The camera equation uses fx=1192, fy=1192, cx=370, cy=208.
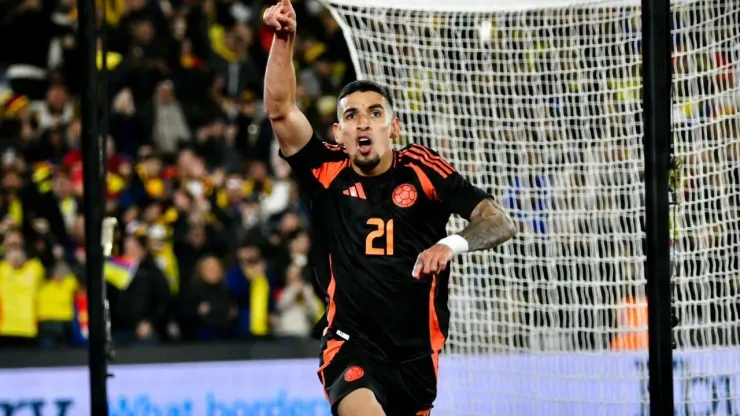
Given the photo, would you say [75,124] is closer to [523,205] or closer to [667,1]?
[523,205]

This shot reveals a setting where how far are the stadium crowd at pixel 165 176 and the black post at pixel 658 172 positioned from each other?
5.98 meters

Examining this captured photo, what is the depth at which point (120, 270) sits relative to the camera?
9.24 m

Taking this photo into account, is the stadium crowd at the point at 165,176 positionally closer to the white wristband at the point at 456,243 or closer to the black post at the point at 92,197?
the white wristband at the point at 456,243

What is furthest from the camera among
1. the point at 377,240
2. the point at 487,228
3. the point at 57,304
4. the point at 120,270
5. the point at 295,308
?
the point at 295,308

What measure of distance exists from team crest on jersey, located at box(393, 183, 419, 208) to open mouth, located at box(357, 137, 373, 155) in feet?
0.70

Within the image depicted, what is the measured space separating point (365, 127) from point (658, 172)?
1669 mm

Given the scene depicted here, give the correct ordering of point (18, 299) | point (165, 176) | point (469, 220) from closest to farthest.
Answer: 1. point (469, 220)
2. point (18, 299)
3. point (165, 176)

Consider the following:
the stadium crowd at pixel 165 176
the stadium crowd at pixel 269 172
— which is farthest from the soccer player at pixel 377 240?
the stadium crowd at pixel 165 176

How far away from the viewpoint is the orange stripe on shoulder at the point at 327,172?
4.85 metres

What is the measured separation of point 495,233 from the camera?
450cm

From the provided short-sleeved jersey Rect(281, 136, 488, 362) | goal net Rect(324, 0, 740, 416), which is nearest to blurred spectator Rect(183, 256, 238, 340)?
goal net Rect(324, 0, 740, 416)

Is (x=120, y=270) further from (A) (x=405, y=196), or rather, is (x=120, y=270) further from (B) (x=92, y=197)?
(B) (x=92, y=197)

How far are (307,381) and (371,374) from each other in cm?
427

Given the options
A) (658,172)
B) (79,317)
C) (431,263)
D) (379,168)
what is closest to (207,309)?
(79,317)
